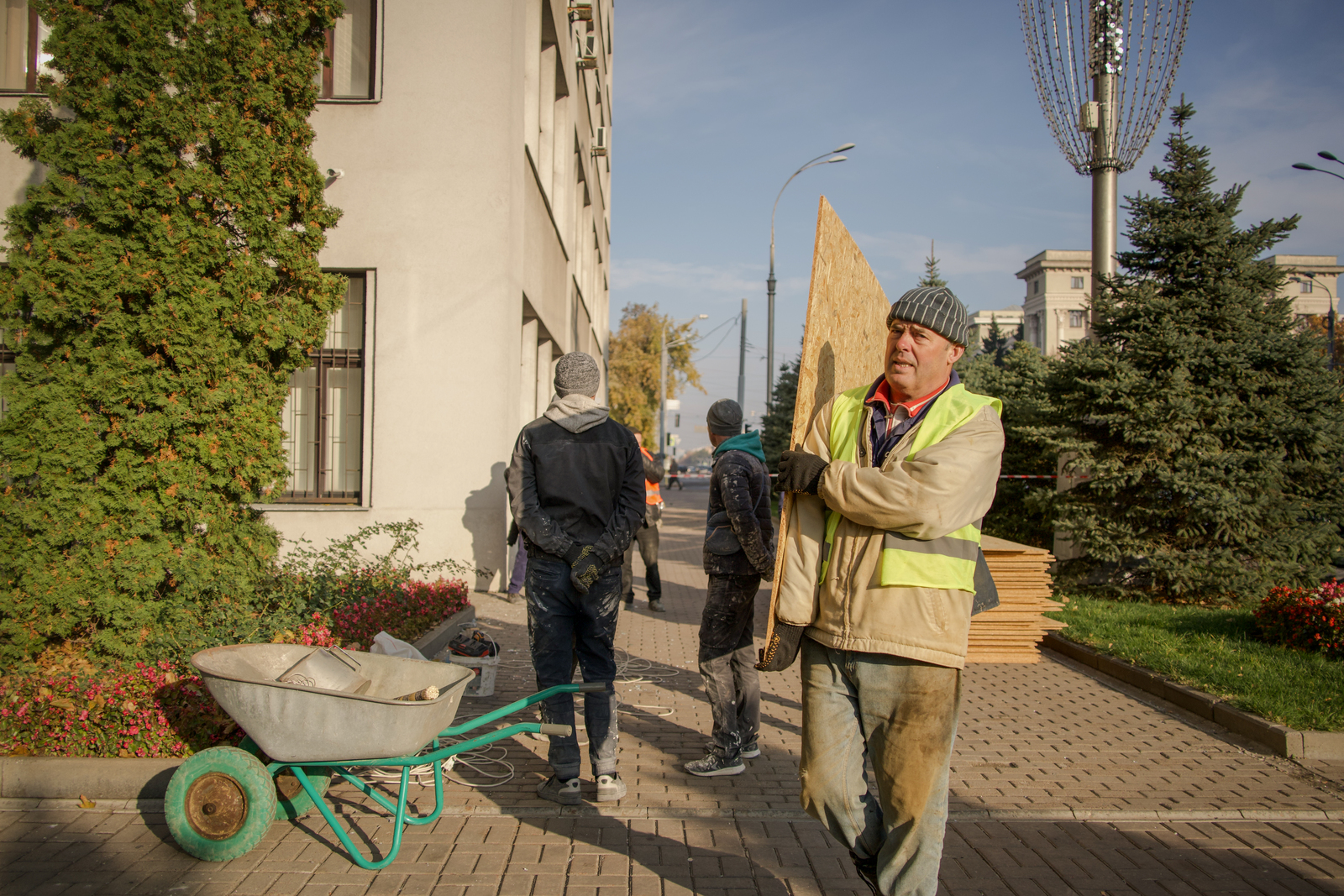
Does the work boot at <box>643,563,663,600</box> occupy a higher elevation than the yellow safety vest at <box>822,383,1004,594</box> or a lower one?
lower

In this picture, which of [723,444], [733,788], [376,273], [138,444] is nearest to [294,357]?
[138,444]

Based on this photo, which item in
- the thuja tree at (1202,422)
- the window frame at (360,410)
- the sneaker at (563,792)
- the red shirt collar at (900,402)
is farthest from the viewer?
the window frame at (360,410)

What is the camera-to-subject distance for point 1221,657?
7.08 meters

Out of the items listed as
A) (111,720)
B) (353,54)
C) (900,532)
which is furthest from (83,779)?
(353,54)

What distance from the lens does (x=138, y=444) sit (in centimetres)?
524

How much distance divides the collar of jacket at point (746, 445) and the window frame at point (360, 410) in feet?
20.5

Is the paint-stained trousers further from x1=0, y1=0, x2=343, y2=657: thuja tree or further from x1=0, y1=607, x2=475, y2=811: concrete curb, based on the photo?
x1=0, y1=0, x2=343, y2=657: thuja tree

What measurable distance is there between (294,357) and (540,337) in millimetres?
8914

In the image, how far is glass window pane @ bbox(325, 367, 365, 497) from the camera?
34.3 ft

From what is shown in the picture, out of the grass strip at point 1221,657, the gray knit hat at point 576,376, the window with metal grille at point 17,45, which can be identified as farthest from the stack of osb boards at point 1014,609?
the window with metal grille at point 17,45

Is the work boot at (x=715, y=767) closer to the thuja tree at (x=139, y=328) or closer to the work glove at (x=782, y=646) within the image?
the work glove at (x=782, y=646)

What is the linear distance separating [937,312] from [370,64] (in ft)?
→ 31.7

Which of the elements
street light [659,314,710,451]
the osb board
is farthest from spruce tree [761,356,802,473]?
the osb board

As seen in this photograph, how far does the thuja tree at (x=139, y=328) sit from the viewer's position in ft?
16.7
